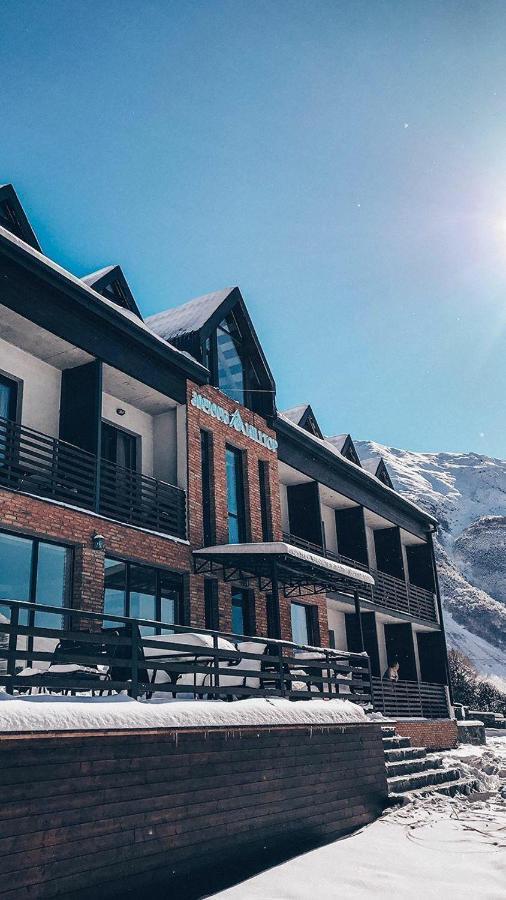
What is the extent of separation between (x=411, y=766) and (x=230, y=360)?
35.9ft

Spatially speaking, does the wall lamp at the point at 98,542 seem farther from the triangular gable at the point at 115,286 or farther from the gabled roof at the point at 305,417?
the gabled roof at the point at 305,417

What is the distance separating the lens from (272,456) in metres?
21.0

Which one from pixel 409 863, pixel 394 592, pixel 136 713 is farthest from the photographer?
pixel 394 592

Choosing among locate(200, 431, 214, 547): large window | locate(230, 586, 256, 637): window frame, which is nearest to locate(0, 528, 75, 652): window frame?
locate(200, 431, 214, 547): large window

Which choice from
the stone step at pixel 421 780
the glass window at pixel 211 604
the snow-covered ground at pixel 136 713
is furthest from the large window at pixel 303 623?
the snow-covered ground at pixel 136 713

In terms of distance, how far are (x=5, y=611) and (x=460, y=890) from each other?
303 inches

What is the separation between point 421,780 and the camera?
14281mm

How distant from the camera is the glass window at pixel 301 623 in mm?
21781

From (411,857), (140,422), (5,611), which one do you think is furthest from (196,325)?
(411,857)

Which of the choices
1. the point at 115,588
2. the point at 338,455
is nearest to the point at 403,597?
the point at 338,455

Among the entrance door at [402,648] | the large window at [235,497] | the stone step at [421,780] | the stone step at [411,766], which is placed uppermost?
the large window at [235,497]

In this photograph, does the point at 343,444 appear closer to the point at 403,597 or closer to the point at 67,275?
the point at 403,597

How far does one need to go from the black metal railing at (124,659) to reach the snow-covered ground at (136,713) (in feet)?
1.14

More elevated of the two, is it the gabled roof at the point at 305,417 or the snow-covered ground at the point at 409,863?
the gabled roof at the point at 305,417
